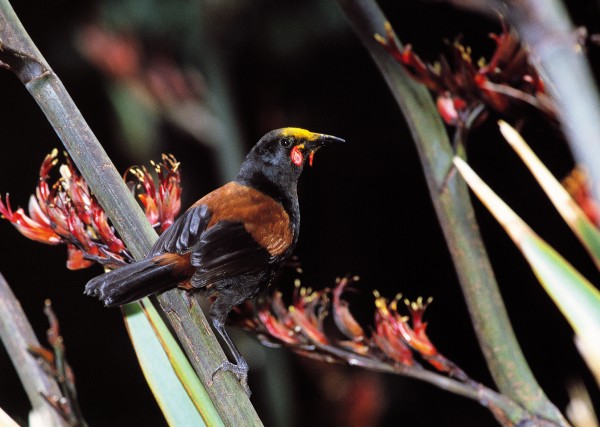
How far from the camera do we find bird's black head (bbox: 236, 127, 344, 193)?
59cm

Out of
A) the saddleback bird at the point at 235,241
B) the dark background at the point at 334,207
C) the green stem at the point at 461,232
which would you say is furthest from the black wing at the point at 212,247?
the dark background at the point at 334,207

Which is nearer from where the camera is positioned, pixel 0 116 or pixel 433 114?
pixel 433 114

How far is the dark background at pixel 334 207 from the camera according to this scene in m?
1.88

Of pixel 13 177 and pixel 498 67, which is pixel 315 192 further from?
pixel 498 67

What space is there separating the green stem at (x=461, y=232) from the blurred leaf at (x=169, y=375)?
253 mm

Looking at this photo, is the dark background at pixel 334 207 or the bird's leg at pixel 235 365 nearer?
the bird's leg at pixel 235 365

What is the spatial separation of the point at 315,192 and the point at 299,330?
137 centimetres

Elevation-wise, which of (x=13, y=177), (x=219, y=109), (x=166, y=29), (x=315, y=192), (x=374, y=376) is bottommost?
(x=374, y=376)

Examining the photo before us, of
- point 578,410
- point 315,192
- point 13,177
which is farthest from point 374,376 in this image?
point 578,410

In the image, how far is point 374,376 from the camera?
1.61 m

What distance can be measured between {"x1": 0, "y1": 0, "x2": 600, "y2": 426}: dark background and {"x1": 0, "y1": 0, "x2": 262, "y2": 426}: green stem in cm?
133

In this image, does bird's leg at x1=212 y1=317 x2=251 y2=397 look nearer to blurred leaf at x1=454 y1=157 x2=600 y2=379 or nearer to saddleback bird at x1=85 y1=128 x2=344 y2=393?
saddleback bird at x1=85 y1=128 x2=344 y2=393

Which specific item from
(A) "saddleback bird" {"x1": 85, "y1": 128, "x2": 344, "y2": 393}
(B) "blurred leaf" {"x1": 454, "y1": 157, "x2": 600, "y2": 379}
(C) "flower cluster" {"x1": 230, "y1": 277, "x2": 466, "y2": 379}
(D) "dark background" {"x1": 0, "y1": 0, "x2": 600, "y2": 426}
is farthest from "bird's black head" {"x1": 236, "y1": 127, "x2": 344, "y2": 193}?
(D) "dark background" {"x1": 0, "y1": 0, "x2": 600, "y2": 426}

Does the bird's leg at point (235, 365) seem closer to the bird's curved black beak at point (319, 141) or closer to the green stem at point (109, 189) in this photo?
the green stem at point (109, 189)
